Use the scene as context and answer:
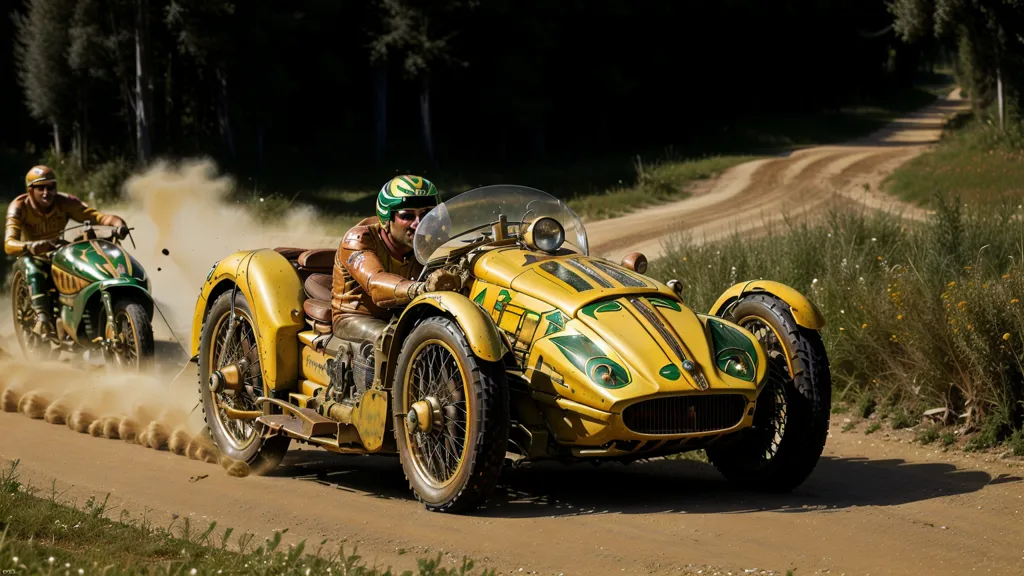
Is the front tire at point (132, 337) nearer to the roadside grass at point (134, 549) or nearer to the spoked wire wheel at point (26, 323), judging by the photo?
the spoked wire wheel at point (26, 323)

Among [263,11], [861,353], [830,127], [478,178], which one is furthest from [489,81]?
[861,353]

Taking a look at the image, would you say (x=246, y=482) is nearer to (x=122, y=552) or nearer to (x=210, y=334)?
(x=210, y=334)

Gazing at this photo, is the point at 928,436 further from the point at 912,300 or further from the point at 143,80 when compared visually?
the point at 143,80

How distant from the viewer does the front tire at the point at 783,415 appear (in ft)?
26.7

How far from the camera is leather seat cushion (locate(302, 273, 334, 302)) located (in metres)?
9.67

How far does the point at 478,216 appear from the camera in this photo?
894 centimetres

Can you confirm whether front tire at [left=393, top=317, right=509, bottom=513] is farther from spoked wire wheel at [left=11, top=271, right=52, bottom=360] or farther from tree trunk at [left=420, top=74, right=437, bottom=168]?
tree trunk at [left=420, top=74, right=437, bottom=168]

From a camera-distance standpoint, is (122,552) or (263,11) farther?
(263,11)

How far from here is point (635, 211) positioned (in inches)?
1161

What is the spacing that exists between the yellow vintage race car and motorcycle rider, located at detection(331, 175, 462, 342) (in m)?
0.19

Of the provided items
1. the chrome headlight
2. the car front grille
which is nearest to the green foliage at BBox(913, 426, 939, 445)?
the car front grille

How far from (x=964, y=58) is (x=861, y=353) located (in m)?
38.1


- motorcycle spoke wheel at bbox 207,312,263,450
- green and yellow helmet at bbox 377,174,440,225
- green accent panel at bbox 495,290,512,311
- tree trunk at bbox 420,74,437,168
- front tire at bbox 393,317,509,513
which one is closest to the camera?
front tire at bbox 393,317,509,513

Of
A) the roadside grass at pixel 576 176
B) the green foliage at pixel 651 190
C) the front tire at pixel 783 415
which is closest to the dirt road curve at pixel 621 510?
the front tire at pixel 783 415
